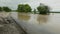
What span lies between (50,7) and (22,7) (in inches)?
108

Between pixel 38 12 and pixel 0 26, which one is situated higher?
pixel 0 26

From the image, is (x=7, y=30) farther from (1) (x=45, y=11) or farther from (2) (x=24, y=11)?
(2) (x=24, y=11)

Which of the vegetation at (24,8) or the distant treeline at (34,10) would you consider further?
the vegetation at (24,8)

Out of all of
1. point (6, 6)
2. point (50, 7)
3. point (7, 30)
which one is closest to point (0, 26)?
point (7, 30)

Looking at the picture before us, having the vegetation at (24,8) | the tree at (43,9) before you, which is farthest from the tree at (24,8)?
the tree at (43,9)

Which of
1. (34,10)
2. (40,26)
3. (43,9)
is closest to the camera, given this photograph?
(40,26)

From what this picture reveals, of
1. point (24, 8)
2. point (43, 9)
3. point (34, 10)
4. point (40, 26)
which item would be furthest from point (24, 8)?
point (40, 26)

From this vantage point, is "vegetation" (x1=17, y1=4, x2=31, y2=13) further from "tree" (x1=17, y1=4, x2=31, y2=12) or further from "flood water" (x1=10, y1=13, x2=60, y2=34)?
"flood water" (x1=10, y1=13, x2=60, y2=34)

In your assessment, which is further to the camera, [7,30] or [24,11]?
[24,11]

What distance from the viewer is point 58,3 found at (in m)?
14.2

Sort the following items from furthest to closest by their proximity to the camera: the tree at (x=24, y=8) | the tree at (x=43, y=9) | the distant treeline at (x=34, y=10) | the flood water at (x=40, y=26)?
the tree at (x=24, y=8)
the distant treeline at (x=34, y=10)
the tree at (x=43, y=9)
the flood water at (x=40, y=26)

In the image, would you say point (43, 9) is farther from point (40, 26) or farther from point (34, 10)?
point (40, 26)

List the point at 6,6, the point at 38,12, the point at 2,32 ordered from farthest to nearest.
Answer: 1. the point at 6,6
2. the point at 38,12
3. the point at 2,32

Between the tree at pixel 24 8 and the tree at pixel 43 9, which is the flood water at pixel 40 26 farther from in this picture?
the tree at pixel 24 8
